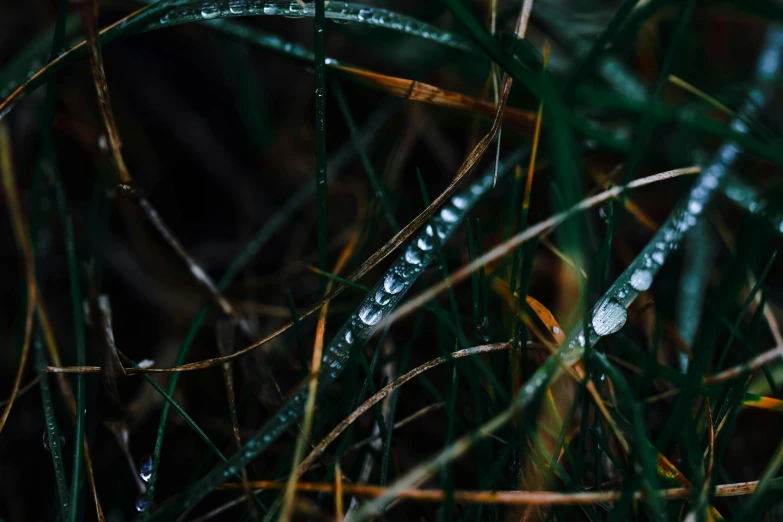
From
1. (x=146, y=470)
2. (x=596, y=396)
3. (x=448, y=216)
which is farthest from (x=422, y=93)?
(x=146, y=470)

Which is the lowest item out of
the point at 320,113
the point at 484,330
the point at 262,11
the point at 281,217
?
the point at 484,330

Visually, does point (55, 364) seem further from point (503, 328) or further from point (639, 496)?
point (639, 496)

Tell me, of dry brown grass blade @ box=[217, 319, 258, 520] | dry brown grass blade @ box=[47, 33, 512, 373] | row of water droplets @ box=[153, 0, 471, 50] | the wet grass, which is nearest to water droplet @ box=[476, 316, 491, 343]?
the wet grass

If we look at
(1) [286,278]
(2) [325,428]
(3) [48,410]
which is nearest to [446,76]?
(1) [286,278]

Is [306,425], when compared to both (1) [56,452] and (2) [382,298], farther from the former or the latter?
(1) [56,452]

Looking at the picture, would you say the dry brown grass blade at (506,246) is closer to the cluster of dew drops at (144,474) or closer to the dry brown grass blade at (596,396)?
the dry brown grass blade at (596,396)

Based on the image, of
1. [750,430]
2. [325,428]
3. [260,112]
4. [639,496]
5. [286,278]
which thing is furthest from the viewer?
[260,112]
